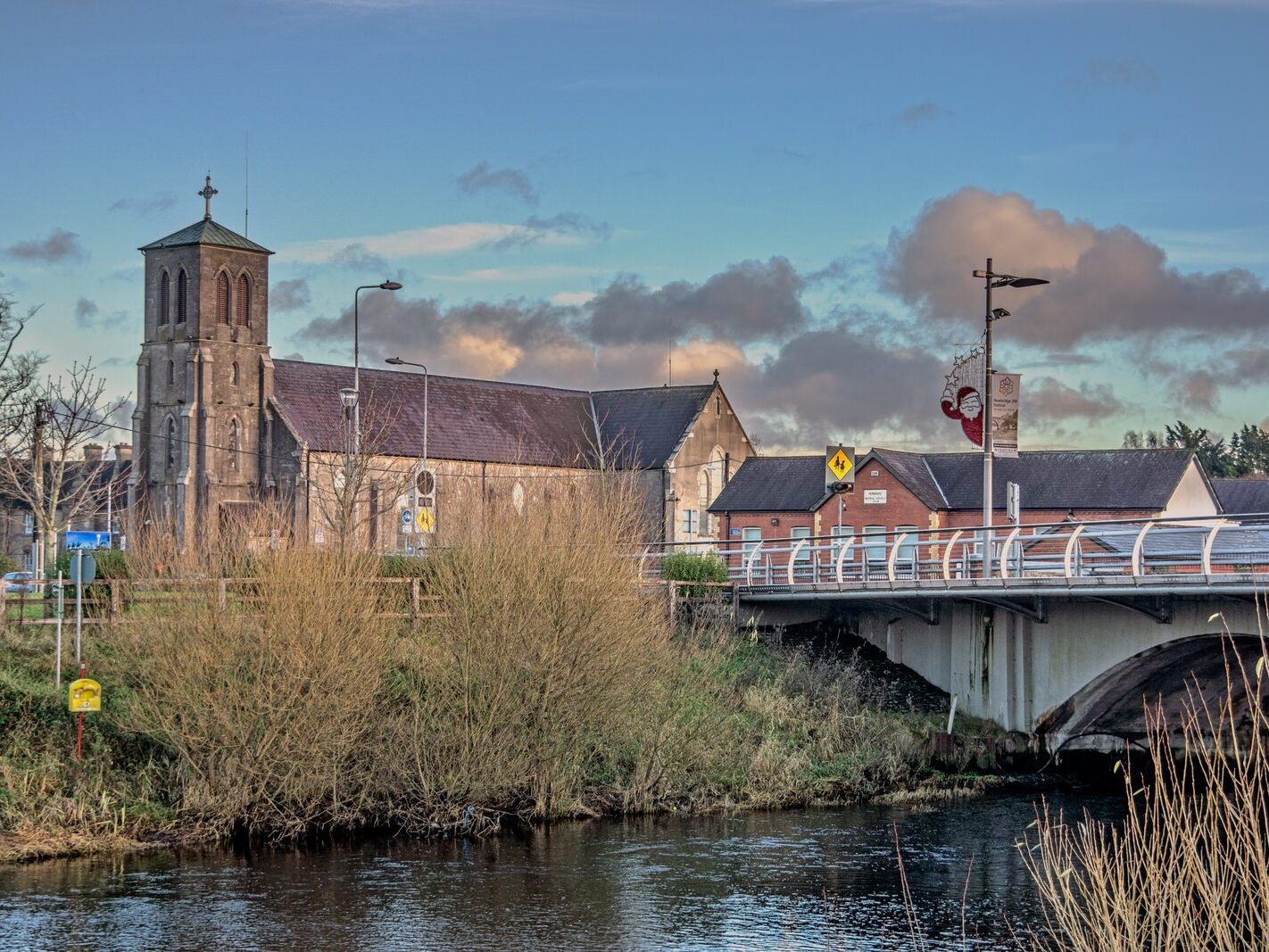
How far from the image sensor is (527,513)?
28.0 metres

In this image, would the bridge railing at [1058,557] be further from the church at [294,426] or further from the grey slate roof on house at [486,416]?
the grey slate roof on house at [486,416]

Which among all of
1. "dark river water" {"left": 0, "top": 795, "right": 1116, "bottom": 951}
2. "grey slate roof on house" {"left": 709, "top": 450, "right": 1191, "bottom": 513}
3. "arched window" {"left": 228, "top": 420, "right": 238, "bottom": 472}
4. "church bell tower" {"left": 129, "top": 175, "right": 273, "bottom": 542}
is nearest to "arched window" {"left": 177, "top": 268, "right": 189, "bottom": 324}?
"church bell tower" {"left": 129, "top": 175, "right": 273, "bottom": 542}

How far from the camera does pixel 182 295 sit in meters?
70.0

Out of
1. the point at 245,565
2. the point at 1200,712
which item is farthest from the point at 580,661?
the point at 1200,712

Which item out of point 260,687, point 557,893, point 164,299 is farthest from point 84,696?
point 164,299

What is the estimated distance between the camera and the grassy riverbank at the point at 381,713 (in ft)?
79.8

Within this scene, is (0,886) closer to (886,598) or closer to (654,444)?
(886,598)

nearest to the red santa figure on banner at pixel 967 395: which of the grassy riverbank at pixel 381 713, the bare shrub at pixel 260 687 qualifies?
the grassy riverbank at pixel 381 713

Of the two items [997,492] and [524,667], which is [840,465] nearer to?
[524,667]

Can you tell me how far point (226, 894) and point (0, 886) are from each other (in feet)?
10.1

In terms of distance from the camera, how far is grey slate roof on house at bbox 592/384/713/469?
74.2 meters

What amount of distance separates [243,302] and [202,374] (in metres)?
4.39

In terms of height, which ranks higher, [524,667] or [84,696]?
[524,667]

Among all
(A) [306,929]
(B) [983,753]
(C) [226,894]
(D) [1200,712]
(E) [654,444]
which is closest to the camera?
(A) [306,929]
